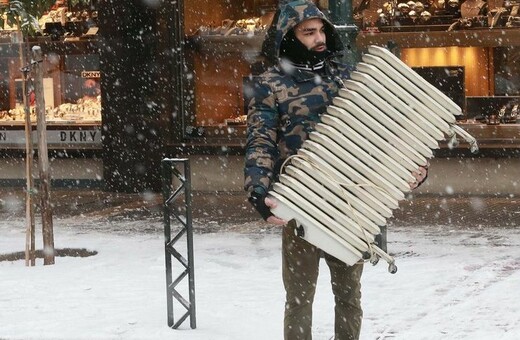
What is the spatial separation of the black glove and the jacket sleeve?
0.32 ft

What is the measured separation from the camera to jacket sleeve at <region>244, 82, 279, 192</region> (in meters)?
5.96

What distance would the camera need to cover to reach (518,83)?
1455cm

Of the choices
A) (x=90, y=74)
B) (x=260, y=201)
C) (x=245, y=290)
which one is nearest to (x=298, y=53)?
(x=260, y=201)

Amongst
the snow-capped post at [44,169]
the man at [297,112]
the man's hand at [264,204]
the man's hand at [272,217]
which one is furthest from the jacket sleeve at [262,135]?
the snow-capped post at [44,169]

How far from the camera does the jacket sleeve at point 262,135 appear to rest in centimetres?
596

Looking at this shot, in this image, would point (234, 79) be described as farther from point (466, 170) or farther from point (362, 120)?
point (362, 120)

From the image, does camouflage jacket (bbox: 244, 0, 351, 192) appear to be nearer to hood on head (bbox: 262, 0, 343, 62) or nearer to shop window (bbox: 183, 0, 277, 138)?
hood on head (bbox: 262, 0, 343, 62)

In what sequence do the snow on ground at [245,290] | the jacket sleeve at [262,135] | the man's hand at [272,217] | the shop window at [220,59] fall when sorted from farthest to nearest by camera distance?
the shop window at [220,59] < the snow on ground at [245,290] < the jacket sleeve at [262,135] < the man's hand at [272,217]

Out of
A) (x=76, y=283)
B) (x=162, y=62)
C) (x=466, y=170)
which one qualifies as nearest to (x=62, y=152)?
(x=162, y=62)

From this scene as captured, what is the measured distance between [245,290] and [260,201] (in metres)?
3.55

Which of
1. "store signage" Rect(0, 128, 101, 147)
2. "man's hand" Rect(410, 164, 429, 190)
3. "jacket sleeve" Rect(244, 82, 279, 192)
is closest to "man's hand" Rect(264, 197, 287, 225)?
"jacket sleeve" Rect(244, 82, 279, 192)

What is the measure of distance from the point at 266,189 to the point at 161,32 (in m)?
10.2

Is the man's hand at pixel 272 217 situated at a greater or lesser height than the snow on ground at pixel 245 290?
greater

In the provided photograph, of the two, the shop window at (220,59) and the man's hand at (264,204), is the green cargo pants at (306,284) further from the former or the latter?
the shop window at (220,59)
